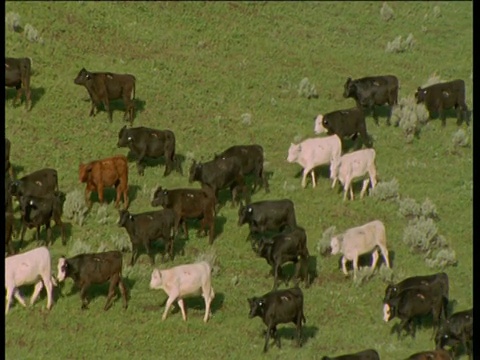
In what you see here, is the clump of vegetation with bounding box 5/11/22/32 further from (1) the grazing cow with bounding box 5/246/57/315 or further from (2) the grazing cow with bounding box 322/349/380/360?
(2) the grazing cow with bounding box 322/349/380/360

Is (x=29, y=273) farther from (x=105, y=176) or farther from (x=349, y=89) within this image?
(x=349, y=89)

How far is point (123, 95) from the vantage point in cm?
3247

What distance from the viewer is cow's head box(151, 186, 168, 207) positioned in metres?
27.5

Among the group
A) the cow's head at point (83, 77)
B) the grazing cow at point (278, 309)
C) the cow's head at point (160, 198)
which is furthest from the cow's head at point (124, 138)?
the grazing cow at point (278, 309)

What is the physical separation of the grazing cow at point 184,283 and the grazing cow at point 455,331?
4.32 meters

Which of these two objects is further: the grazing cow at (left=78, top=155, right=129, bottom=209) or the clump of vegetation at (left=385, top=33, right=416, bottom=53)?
the clump of vegetation at (left=385, top=33, right=416, bottom=53)

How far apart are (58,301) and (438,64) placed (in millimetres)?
19153

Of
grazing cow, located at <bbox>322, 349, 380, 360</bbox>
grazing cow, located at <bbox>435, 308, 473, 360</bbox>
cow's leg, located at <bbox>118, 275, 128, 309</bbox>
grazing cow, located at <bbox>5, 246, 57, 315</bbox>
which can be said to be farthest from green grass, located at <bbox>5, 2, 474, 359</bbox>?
grazing cow, located at <bbox>322, 349, 380, 360</bbox>

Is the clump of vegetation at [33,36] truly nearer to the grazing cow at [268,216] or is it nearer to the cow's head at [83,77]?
the cow's head at [83,77]

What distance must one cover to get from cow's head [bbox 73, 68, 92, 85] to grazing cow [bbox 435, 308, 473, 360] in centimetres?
1211

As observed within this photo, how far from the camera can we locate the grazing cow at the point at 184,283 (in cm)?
2450

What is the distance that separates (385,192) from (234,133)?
4858 mm

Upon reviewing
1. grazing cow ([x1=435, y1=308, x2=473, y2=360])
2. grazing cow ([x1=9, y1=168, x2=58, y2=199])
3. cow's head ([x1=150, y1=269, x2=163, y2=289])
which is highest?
grazing cow ([x1=9, y1=168, x2=58, y2=199])

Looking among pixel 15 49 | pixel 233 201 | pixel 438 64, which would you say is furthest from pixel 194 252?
pixel 438 64
